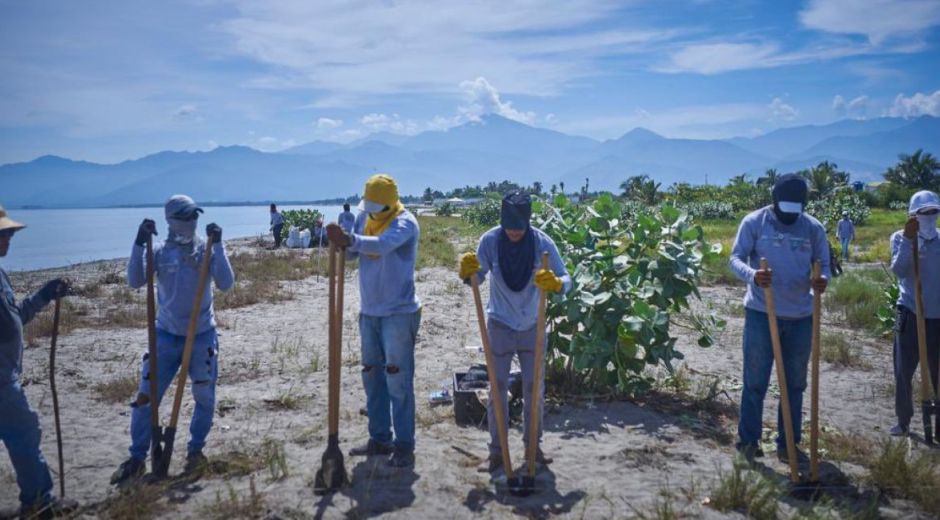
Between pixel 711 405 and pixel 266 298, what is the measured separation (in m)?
9.58

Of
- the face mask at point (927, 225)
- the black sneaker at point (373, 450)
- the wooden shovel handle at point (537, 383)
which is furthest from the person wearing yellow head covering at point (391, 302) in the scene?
the face mask at point (927, 225)

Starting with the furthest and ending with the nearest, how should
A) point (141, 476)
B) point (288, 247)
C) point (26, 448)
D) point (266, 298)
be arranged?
point (288, 247) < point (266, 298) < point (141, 476) < point (26, 448)

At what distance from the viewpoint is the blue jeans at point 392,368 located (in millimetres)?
4672

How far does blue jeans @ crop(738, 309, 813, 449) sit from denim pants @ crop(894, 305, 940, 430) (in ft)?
4.00

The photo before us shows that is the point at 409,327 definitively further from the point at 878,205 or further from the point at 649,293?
the point at 878,205

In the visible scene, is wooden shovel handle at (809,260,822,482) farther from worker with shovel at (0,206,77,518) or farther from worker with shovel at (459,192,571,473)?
worker with shovel at (0,206,77,518)

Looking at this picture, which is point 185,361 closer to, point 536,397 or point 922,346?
point 536,397

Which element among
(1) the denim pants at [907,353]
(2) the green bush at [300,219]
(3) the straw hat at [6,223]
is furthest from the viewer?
(2) the green bush at [300,219]

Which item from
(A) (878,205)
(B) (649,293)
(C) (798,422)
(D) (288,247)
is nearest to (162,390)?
(B) (649,293)

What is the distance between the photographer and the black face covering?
4.68 m

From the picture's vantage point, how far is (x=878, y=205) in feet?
184

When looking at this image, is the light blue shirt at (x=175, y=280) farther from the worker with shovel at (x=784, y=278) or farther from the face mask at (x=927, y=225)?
the face mask at (x=927, y=225)

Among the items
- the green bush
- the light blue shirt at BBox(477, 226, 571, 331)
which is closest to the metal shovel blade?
the light blue shirt at BBox(477, 226, 571, 331)

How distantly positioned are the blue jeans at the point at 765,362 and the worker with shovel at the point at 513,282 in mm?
1480
